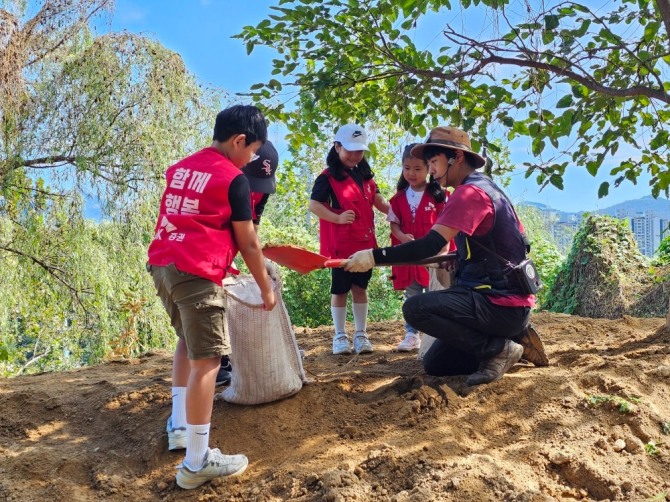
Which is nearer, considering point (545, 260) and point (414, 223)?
point (414, 223)

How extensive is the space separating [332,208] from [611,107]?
91.3 inches

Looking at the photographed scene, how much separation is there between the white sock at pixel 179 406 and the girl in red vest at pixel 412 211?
206cm

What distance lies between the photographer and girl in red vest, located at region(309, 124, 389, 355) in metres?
4.71

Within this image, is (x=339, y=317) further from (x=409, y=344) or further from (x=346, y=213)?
(x=346, y=213)

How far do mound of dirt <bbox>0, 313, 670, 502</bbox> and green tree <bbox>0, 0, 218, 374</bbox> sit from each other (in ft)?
13.9

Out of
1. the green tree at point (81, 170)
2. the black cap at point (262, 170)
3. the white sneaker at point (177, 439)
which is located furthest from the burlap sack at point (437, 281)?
the green tree at point (81, 170)

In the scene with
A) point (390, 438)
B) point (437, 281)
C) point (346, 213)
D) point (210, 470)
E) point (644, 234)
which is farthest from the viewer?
point (644, 234)

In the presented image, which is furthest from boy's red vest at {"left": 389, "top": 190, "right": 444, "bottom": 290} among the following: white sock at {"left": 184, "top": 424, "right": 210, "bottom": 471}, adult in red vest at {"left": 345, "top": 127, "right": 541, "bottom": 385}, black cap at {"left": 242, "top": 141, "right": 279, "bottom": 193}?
white sock at {"left": 184, "top": 424, "right": 210, "bottom": 471}

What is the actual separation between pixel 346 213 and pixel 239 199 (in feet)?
6.20

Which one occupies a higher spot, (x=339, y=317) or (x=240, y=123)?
(x=240, y=123)

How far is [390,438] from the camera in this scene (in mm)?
3115

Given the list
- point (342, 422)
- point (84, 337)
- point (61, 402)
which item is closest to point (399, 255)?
point (342, 422)

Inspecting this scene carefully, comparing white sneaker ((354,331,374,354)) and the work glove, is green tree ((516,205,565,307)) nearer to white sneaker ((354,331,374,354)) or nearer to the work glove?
white sneaker ((354,331,374,354))

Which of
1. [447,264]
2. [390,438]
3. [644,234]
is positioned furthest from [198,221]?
[644,234]
